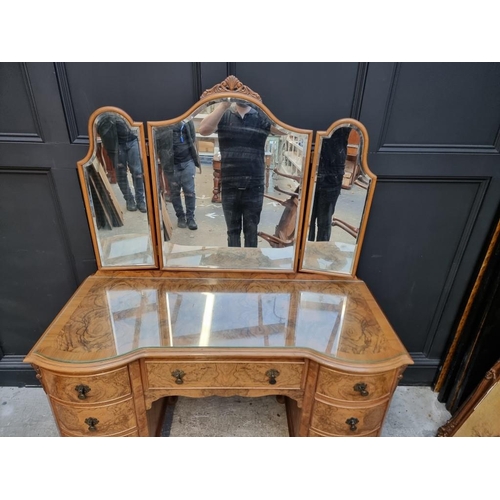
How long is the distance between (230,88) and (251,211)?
1.70 feet

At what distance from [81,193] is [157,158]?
48cm

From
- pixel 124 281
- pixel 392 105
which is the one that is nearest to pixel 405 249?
pixel 392 105

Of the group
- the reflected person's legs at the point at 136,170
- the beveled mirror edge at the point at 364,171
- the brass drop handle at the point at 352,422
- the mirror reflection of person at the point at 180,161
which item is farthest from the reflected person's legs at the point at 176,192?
the brass drop handle at the point at 352,422

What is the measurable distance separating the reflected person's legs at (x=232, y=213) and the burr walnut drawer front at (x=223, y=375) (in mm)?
580

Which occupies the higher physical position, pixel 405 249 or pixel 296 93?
pixel 296 93

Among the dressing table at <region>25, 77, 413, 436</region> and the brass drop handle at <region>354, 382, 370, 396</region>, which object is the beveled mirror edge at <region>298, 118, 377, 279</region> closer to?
the dressing table at <region>25, 77, 413, 436</region>

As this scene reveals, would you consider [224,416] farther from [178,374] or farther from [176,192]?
[176,192]

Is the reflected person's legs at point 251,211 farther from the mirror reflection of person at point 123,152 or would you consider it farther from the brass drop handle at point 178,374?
the brass drop handle at point 178,374

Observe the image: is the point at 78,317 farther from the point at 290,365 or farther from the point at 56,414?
the point at 290,365

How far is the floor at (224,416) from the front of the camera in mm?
1753

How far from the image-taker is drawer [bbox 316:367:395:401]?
1192 millimetres

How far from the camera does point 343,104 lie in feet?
4.60

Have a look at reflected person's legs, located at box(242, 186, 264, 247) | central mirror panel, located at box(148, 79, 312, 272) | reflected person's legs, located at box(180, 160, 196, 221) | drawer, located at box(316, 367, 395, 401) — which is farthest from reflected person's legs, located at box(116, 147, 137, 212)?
drawer, located at box(316, 367, 395, 401)

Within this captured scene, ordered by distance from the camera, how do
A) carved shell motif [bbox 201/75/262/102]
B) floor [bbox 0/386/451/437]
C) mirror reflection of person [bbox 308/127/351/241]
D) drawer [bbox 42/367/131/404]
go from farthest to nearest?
floor [bbox 0/386/451/437]
mirror reflection of person [bbox 308/127/351/241]
carved shell motif [bbox 201/75/262/102]
drawer [bbox 42/367/131/404]
